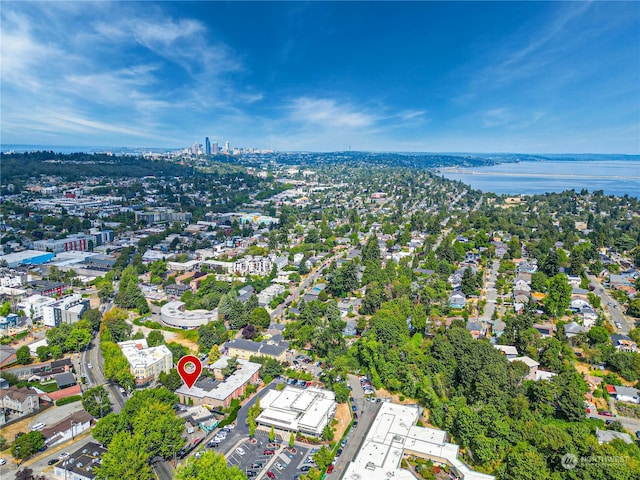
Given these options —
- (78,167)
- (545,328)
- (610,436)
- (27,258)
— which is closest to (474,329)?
(545,328)

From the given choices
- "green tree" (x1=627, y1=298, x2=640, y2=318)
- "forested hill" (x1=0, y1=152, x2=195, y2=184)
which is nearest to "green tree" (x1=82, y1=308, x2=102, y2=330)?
"green tree" (x1=627, y1=298, x2=640, y2=318)

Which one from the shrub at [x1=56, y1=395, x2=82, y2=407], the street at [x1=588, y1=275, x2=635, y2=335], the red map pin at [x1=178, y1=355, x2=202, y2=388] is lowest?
the street at [x1=588, y1=275, x2=635, y2=335]

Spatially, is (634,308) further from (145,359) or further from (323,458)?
(145,359)

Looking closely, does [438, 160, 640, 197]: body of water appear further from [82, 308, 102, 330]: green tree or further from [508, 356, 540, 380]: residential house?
[82, 308, 102, 330]: green tree

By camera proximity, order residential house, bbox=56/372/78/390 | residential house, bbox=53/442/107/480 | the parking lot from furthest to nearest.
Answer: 1. residential house, bbox=56/372/78/390
2. the parking lot
3. residential house, bbox=53/442/107/480

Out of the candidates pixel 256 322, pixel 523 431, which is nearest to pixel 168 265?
pixel 256 322

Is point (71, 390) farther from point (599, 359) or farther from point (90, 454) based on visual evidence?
point (599, 359)
